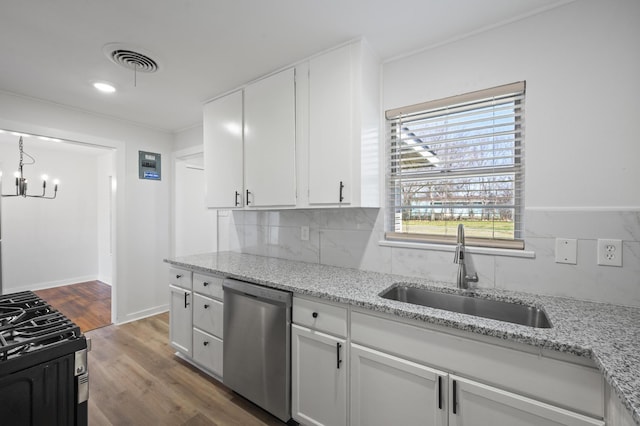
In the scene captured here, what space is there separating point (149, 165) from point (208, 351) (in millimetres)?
2442

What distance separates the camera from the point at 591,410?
949mm

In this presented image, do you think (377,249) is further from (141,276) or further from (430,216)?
(141,276)

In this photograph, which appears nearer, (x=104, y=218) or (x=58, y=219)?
(x=58, y=219)

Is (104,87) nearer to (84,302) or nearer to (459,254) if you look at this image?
(459,254)

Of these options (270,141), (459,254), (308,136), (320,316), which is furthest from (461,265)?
(270,141)

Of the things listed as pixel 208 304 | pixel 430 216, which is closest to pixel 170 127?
pixel 208 304

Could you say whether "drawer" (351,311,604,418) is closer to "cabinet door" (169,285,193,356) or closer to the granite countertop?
the granite countertop

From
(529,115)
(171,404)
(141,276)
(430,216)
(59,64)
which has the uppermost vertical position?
(59,64)

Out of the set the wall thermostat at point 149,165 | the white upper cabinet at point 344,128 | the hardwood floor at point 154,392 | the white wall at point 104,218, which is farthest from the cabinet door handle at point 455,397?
the white wall at point 104,218

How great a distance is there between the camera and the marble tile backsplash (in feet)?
4.39

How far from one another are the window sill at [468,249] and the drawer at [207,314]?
1.31 metres

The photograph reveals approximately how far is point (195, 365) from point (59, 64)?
250 cm

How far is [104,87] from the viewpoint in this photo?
236 cm

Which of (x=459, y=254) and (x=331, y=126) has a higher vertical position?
(x=331, y=126)
